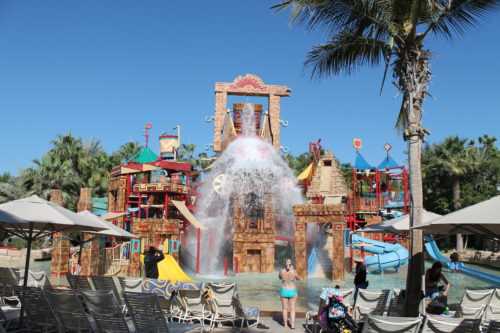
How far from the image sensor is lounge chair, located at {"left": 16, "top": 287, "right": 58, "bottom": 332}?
6.52 m

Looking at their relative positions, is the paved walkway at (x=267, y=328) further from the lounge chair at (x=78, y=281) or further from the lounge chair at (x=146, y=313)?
the lounge chair at (x=78, y=281)

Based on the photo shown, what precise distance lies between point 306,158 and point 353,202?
2570 centimetres

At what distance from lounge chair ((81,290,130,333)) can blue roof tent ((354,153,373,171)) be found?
31.2 meters

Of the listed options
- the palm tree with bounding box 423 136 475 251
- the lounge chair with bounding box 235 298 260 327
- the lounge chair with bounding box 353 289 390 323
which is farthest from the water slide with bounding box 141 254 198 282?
the palm tree with bounding box 423 136 475 251

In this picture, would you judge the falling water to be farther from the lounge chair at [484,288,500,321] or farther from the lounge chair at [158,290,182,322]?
the lounge chair at [484,288,500,321]

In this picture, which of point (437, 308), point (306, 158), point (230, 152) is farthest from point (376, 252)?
point (306, 158)

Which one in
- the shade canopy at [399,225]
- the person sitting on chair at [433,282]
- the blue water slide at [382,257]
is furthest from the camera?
the blue water slide at [382,257]

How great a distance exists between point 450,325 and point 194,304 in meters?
4.49

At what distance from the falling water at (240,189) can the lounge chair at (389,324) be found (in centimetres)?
1890

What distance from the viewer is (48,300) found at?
21.2ft

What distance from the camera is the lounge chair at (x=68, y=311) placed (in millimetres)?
6203

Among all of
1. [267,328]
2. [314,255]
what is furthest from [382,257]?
[267,328]

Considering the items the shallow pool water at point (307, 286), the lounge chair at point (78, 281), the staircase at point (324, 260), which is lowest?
the shallow pool water at point (307, 286)

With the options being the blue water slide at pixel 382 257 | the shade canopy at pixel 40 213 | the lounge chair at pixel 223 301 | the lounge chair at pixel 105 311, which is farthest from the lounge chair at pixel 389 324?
the blue water slide at pixel 382 257
